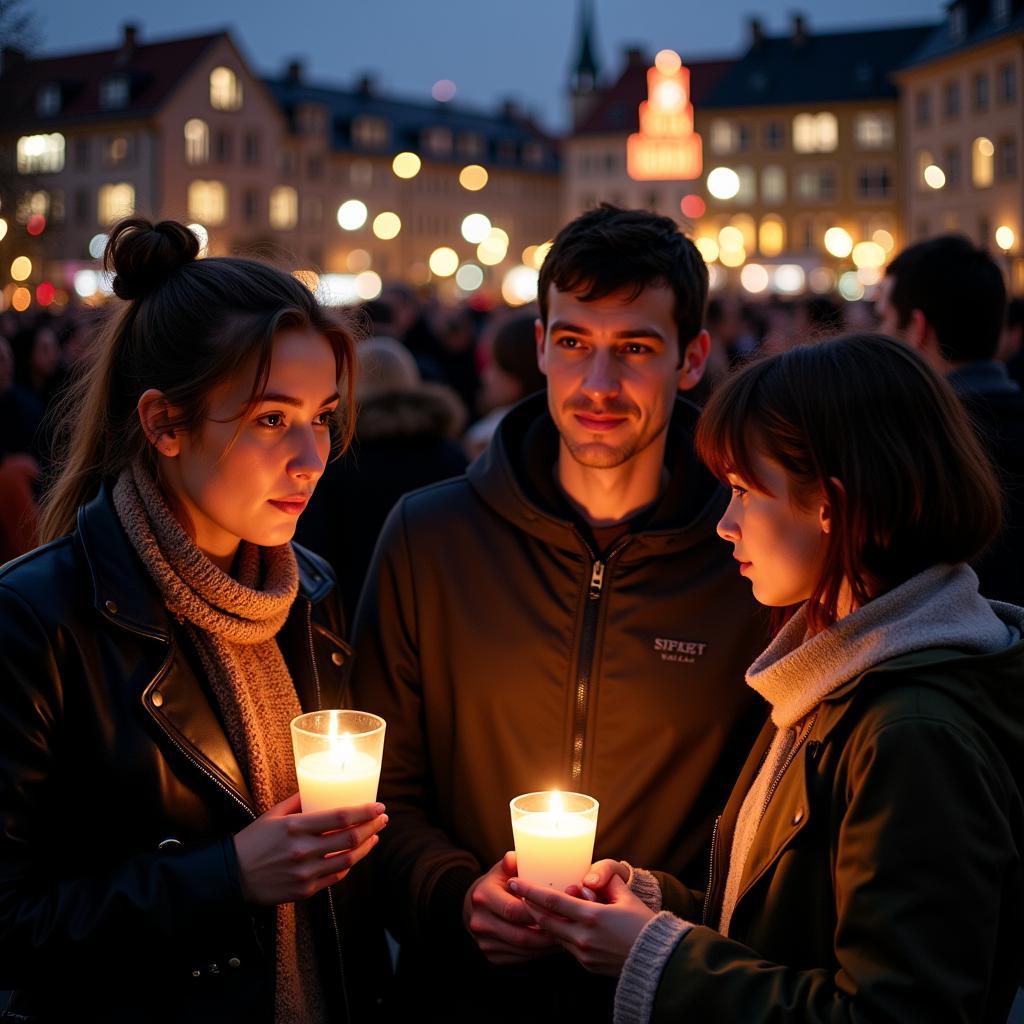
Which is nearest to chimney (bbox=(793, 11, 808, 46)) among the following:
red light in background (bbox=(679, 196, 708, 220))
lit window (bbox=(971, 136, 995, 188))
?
red light in background (bbox=(679, 196, 708, 220))

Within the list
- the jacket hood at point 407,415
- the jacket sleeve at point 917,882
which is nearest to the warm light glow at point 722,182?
the jacket hood at point 407,415

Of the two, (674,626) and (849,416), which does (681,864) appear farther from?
(849,416)

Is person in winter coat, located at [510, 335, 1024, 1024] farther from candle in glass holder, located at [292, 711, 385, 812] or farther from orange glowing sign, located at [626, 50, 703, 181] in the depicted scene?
orange glowing sign, located at [626, 50, 703, 181]

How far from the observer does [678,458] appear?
146 inches

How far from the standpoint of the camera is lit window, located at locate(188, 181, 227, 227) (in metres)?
59.9

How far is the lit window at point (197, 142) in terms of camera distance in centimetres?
5969

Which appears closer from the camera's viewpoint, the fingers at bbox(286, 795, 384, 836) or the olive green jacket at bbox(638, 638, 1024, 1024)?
the olive green jacket at bbox(638, 638, 1024, 1024)

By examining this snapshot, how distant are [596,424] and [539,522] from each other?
30cm

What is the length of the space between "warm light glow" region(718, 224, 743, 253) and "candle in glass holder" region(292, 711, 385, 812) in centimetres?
6360

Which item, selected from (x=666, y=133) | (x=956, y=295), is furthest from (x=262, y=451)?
(x=666, y=133)

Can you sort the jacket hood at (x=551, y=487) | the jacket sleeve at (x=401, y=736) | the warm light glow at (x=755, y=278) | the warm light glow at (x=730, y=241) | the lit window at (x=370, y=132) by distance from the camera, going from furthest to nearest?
the lit window at (x=370, y=132)
the warm light glow at (x=755, y=278)
the warm light glow at (x=730, y=241)
the jacket hood at (x=551, y=487)
the jacket sleeve at (x=401, y=736)

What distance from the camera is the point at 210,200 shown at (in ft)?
200

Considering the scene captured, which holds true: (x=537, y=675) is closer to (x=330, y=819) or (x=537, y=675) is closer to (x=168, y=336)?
(x=330, y=819)

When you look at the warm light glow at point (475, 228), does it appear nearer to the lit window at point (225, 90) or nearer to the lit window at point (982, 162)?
the lit window at point (982, 162)
